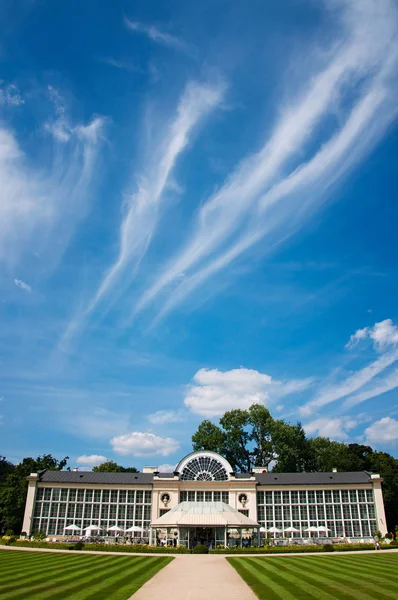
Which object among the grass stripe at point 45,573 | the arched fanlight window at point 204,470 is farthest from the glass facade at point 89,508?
the grass stripe at point 45,573

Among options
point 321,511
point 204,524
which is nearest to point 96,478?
point 204,524

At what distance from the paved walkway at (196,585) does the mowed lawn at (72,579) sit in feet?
2.29

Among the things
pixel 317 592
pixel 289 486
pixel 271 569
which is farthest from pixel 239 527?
pixel 317 592

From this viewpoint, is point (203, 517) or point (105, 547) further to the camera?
point (203, 517)

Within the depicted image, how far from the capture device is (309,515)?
6381 cm

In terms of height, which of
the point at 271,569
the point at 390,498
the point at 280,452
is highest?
the point at 280,452

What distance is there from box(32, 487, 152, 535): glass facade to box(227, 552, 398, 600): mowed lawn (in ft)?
123

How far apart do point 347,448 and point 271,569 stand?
239 feet

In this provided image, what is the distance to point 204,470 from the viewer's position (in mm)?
67938

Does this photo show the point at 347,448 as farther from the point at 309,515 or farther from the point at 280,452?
the point at 309,515

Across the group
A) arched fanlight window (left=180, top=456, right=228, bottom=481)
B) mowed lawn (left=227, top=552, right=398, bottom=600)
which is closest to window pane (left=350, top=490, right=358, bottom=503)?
arched fanlight window (left=180, top=456, right=228, bottom=481)

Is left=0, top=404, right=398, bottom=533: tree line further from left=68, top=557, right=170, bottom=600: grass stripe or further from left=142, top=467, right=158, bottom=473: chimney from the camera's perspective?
left=68, top=557, right=170, bottom=600: grass stripe

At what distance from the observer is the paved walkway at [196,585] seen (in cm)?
1839

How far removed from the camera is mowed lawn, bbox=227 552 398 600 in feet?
60.3
